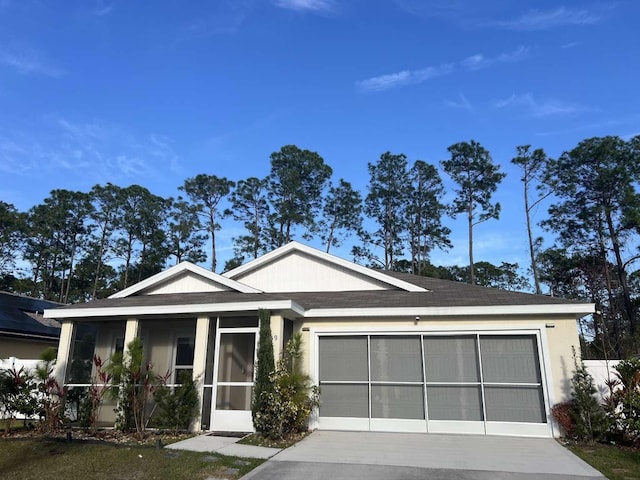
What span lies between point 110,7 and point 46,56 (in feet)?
7.48

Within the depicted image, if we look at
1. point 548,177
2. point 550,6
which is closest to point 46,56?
point 550,6

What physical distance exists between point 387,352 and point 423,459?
11.1 feet

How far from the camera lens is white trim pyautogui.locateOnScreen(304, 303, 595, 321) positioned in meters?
9.70

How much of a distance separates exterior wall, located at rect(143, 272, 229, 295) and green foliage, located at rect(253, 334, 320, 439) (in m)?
4.61

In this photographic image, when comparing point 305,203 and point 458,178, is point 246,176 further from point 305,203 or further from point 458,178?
point 458,178

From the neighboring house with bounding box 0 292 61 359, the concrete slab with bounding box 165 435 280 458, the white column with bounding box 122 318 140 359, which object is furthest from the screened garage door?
the neighboring house with bounding box 0 292 61 359

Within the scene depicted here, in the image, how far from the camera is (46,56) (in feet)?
39.1

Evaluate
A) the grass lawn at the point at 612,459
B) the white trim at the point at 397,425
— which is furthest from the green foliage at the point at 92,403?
the grass lawn at the point at 612,459

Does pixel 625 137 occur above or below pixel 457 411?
above

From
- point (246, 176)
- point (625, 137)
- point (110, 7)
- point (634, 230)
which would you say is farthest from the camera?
point (246, 176)

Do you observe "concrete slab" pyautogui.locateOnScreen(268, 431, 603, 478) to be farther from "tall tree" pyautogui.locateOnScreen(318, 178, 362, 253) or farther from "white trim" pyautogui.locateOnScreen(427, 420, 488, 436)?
"tall tree" pyautogui.locateOnScreen(318, 178, 362, 253)

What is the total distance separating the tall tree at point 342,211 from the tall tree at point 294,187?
0.97 meters

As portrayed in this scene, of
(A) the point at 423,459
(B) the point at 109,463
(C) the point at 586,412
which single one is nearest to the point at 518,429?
(C) the point at 586,412

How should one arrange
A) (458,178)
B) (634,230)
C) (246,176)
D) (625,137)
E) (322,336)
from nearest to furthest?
(322,336)
(634,230)
(625,137)
(458,178)
(246,176)
